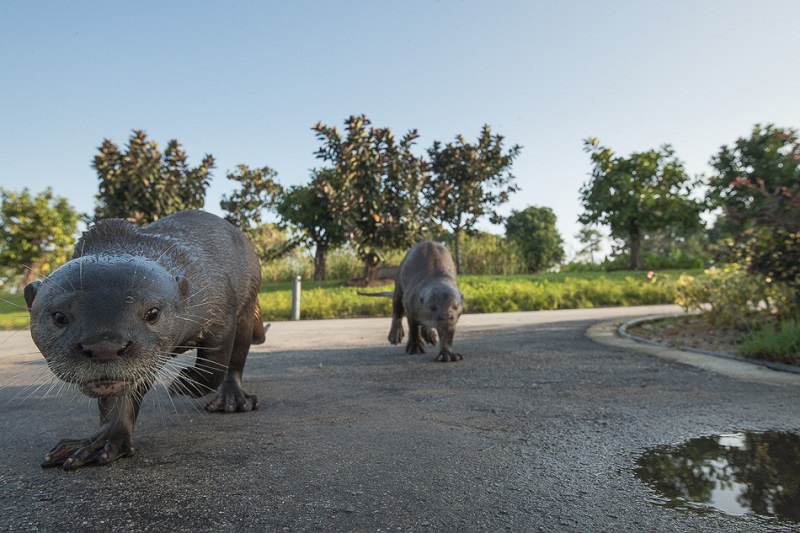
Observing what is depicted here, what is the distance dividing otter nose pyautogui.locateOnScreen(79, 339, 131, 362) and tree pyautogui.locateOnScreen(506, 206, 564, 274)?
38330 millimetres

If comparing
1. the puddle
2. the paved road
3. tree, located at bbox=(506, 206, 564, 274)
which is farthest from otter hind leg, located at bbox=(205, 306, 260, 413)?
tree, located at bbox=(506, 206, 564, 274)

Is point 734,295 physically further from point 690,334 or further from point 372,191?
point 372,191

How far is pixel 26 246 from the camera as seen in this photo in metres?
27.8

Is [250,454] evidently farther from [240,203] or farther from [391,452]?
[240,203]

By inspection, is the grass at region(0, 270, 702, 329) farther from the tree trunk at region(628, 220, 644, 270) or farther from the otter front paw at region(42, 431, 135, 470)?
the tree trunk at region(628, 220, 644, 270)

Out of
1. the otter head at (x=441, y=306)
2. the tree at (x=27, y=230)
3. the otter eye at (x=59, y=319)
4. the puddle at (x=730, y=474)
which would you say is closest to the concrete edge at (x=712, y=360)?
the puddle at (x=730, y=474)

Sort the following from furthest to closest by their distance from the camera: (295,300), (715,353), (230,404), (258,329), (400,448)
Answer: (295,300) < (715,353) < (258,329) < (230,404) < (400,448)

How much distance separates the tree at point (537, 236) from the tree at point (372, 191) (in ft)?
62.0

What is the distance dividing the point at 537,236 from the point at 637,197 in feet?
34.2

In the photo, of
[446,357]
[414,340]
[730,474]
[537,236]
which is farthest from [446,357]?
[537,236]

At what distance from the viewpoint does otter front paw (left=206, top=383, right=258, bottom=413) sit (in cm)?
414

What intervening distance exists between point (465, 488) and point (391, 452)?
2.12 feet

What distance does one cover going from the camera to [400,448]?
3.14 m

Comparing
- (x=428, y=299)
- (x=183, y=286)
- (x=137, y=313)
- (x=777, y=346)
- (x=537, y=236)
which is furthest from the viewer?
(x=537, y=236)
